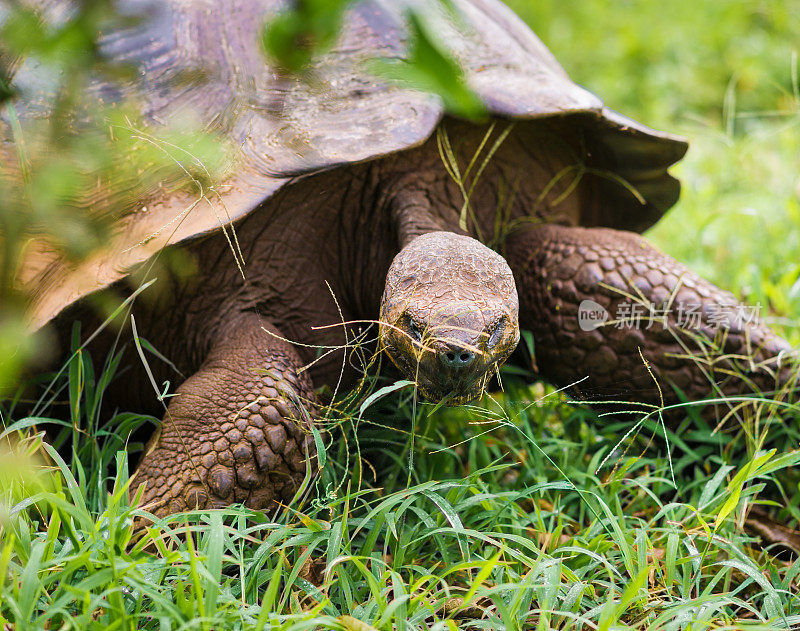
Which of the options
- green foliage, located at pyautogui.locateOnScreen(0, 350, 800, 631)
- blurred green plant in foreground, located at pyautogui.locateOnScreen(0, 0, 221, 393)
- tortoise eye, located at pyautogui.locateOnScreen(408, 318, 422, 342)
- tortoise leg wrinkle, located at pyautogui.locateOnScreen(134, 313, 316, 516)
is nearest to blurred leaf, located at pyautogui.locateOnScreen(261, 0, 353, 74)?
green foliage, located at pyautogui.locateOnScreen(0, 350, 800, 631)

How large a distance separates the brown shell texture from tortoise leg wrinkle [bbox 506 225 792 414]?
52 centimetres

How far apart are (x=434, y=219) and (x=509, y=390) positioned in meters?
0.70

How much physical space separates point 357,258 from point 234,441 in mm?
832

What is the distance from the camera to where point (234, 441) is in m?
2.09

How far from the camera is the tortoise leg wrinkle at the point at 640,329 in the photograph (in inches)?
100

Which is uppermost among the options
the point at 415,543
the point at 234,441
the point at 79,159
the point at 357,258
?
the point at 79,159

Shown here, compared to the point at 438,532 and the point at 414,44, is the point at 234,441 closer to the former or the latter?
the point at 438,532

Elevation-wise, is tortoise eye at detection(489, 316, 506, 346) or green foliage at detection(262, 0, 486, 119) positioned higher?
green foliage at detection(262, 0, 486, 119)

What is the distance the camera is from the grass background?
5.11 ft

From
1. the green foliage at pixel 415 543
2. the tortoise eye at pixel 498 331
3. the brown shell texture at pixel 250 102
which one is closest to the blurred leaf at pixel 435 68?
the green foliage at pixel 415 543

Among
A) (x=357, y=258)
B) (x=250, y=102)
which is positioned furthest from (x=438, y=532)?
(x=250, y=102)

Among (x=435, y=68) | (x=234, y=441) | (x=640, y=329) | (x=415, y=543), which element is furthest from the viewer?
(x=640, y=329)

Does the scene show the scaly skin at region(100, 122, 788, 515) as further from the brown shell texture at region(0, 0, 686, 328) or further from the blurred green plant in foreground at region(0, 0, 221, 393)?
the blurred green plant in foreground at region(0, 0, 221, 393)

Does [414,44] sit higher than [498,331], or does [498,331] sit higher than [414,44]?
[414,44]
